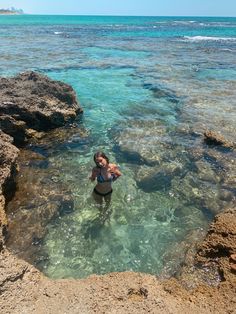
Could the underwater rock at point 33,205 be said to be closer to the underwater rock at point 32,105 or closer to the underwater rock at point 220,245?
the underwater rock at point 32,105

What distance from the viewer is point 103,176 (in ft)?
23.4

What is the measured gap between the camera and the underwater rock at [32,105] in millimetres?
9797

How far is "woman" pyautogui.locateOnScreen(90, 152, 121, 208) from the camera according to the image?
691 cm

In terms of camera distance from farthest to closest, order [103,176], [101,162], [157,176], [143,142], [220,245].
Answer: [143,142]
[157,176]
[103,176]
[101,162]
[220,245]

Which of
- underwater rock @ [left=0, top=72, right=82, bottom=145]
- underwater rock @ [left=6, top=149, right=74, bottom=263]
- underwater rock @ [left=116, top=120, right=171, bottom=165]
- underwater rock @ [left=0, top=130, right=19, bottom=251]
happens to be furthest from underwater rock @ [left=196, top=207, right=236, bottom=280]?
underwater rock @ [left=0, top=72, right=82, bottom=145]

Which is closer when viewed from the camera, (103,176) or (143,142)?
(103,176)

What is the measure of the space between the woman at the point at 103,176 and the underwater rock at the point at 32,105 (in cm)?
345

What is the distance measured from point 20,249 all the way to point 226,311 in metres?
3.50

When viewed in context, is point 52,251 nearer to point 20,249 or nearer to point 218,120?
point 20,249

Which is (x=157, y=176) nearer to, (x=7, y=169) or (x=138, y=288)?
(x=7, y=169)

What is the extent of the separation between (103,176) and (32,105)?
4.49 m

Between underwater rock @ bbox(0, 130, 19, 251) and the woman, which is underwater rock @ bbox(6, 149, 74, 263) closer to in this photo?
underwater rock @ bbox(0, 130, 19, 251)

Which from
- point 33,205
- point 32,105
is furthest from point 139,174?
point 32,105

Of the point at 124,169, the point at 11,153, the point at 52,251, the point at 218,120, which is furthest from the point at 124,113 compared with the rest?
the point at 52,251
